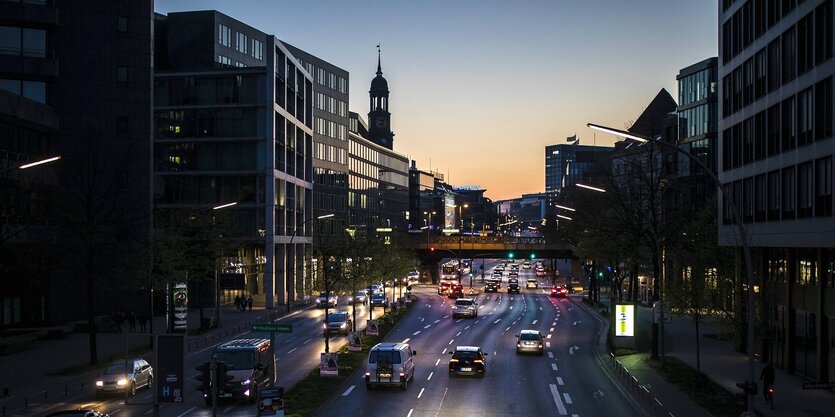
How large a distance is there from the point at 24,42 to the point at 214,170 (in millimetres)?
27546

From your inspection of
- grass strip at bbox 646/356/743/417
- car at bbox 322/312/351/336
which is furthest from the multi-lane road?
grass strip at bbox 646/356/743/417

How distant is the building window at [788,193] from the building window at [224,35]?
79.7m

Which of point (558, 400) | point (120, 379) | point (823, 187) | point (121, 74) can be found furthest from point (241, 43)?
point (823, 187)

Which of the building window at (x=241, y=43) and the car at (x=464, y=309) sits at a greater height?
the building window at (x=241, y=43)

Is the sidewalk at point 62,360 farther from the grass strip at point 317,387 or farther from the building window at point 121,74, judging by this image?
the building window at point 121,74

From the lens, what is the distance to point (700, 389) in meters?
34.8

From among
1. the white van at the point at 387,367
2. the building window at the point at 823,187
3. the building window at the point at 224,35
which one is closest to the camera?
the building window at the point at 823,187

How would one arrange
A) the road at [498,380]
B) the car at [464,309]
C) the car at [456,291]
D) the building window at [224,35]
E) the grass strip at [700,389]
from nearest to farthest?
the grass strip at [700,389], the road at [498,380], the car at [464,309], the car at [456,291], the building window at [224,35]

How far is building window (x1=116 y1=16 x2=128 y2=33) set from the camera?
2815 inches

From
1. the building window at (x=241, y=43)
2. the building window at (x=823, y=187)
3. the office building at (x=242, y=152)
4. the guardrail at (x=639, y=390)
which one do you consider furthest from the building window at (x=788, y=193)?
the building window at (x=241, y=43)

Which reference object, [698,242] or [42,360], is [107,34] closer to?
[42,360]

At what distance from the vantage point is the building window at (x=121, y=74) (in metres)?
71.4

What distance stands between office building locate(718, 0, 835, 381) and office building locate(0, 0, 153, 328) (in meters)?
37.1

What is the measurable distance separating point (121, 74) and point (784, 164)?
53.4 meters
